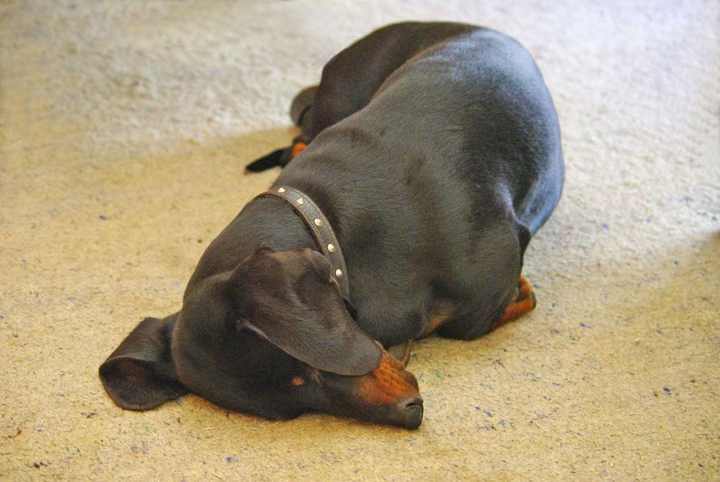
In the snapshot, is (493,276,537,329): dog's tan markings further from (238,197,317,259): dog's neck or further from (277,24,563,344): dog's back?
(238,197,317,259): dog's neck

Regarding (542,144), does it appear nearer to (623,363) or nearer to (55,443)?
(623,363)

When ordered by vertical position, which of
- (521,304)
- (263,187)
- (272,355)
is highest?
(272,355)

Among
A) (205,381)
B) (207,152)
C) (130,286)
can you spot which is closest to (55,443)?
(205,381)

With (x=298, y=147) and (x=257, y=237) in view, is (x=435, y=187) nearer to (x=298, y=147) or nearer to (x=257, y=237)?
(x=257, y=237)

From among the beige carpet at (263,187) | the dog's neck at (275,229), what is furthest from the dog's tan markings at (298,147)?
the dog's neck at (275,229)

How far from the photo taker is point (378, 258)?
5.51 feet

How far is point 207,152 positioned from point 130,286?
639 mm

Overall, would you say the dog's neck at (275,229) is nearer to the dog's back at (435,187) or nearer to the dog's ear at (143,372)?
the dog's back at (435,187)

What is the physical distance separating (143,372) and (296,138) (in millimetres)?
1045

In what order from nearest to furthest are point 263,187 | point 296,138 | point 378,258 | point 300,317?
point 300,317, point 378,258, point 263,187, point 296,138

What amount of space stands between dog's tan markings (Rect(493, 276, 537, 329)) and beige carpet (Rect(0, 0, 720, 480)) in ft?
0.08

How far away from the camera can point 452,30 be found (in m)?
2.25

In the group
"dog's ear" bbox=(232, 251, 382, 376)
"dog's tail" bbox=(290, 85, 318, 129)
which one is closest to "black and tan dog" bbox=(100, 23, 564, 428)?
"dog's ear" bbox=(232, 251, 382, 376)

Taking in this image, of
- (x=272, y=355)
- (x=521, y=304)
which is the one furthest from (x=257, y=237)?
(x=521, y=304)
